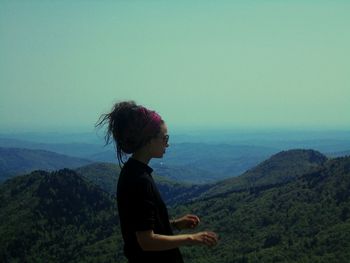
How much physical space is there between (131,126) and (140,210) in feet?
3.30

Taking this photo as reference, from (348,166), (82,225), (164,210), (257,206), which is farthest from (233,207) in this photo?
(164,210)

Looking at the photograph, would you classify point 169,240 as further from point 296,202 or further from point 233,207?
point 233,207

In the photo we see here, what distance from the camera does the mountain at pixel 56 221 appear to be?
442 feet

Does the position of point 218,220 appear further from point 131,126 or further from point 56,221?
point 131,126

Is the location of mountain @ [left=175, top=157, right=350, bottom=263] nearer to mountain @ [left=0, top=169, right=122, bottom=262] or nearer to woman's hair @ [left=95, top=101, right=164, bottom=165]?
mountain @ [left=0, top=169, right=122, bottom=262]

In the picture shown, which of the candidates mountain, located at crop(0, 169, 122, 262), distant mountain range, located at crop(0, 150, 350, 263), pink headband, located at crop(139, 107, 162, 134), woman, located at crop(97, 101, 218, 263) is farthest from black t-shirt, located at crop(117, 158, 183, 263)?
mountain, located at crop(0, 169, 122, 262)

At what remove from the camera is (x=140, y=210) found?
546 centimetres

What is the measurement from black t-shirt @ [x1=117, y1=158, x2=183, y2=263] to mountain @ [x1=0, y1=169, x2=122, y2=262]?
12209 cm

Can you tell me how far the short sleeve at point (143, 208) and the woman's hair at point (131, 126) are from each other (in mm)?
562

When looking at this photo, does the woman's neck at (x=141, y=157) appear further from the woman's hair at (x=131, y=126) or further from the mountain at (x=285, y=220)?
the mountain at (x=285, y=220)

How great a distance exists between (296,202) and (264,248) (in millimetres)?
30457

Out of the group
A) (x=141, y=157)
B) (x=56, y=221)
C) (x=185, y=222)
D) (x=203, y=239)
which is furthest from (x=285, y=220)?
(x=203, y=239)

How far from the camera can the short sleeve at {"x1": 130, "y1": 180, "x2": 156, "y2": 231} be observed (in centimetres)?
543

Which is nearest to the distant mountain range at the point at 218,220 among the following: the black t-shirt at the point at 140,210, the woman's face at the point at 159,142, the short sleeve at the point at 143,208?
the black t-shirt at the point at 140,210
